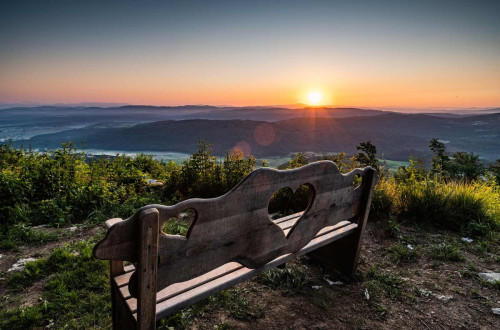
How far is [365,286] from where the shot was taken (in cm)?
338

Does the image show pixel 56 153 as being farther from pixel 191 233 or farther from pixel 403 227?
pixel 403 227

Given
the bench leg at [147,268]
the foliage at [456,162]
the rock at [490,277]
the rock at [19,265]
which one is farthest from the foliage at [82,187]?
the foliage at [456,162]

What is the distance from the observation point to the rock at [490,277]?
344 centimetres

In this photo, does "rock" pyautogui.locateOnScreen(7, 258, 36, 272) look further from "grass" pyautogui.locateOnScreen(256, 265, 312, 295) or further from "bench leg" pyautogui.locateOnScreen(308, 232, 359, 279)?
"bench leg" pyautogui.locateOnScreen(308, 232, 359, 279)

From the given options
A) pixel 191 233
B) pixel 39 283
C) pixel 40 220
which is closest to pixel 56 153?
pixel 40 220

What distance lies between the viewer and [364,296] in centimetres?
319

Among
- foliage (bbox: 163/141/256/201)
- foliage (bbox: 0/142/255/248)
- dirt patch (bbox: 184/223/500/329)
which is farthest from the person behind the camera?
foliage (bbox: 163/141/256/201)

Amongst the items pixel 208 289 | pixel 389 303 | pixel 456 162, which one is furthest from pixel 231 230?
pixel 456 162

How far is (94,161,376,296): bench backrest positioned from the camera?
1462mm

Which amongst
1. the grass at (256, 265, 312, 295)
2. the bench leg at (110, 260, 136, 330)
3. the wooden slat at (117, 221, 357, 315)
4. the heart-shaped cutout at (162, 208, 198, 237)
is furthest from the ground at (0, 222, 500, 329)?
the heart-shaped cutout at (162, 208, 198, 237)

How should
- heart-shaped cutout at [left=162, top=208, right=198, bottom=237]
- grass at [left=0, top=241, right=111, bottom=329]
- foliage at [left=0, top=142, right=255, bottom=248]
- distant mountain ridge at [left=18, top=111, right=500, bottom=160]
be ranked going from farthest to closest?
distant mountain ridge at [left=18, top=111, right=500, bottom=160] → foliage at [left=0, top=142, right=255, bottom=248] → heart-shaped cutout at [left=162, top=208, right=198, bottom=237] → grass at [left=0, top=241, right=111, bottom=329]

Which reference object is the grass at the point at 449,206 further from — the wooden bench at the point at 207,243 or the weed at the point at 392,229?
the wooden bench at the point at 207,243

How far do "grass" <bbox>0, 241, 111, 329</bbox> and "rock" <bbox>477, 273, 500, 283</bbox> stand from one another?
4.52 meters

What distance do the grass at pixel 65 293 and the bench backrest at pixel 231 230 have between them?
1651 millimetres
